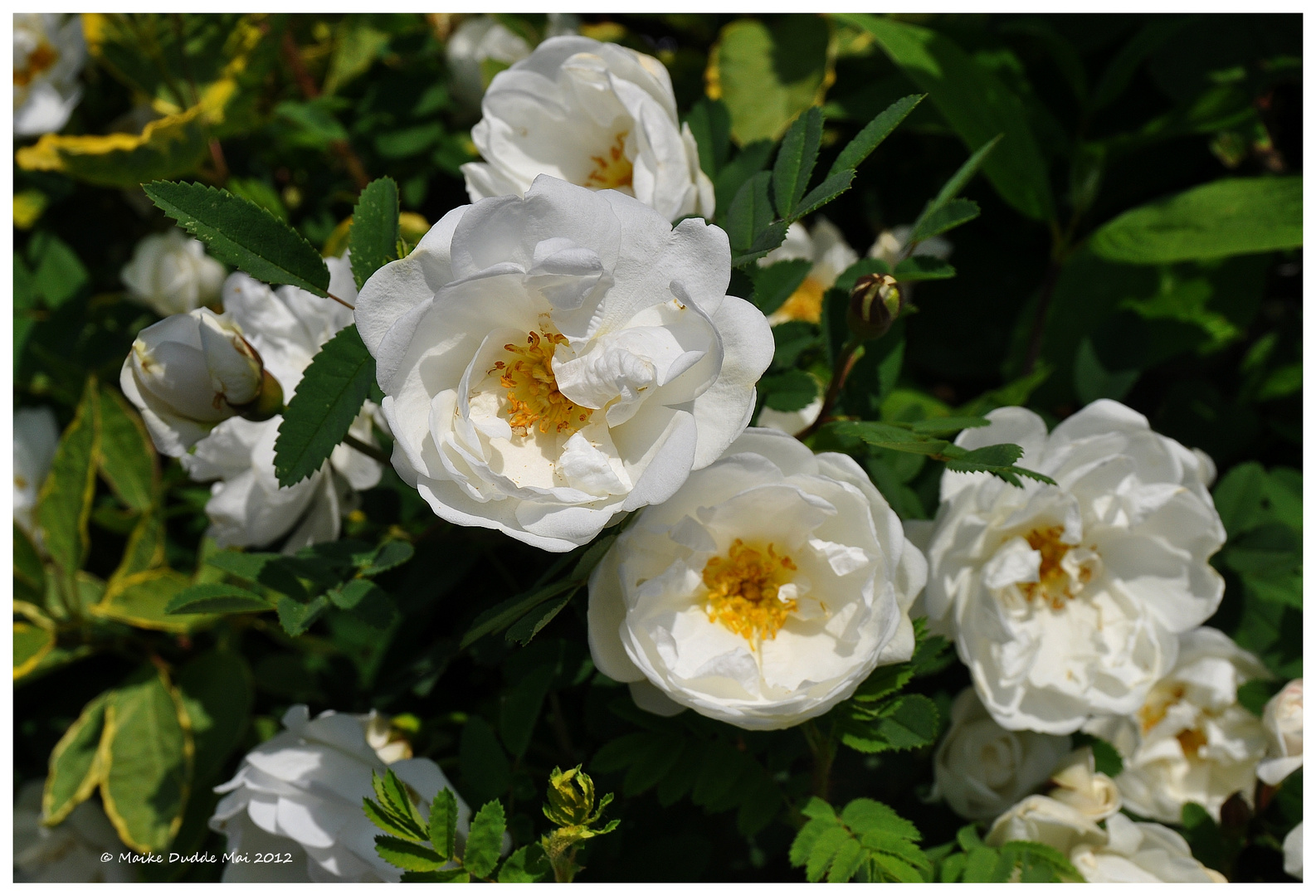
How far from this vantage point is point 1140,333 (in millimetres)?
1230

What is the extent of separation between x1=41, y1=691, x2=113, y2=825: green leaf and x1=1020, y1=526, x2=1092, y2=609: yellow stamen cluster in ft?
4.18

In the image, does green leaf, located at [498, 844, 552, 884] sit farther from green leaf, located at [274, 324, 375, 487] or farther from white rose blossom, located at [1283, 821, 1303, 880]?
→ white rose blossom, located at [1283, 821, 1303, 880]

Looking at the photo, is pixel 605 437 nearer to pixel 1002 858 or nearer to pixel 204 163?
pixel 1002 858

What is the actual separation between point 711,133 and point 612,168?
154mm

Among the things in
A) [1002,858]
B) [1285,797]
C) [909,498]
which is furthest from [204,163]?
[1285,797]

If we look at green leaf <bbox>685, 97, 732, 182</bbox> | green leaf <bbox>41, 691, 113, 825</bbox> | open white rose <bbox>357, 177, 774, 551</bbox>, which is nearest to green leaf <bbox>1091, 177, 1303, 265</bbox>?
green leaf <bbox>685, 97, 732, 182</bbox>

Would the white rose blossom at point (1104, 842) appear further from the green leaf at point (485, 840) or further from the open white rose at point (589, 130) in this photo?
the open white rose at point (589, 130)

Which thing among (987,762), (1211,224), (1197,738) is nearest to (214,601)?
(987,762)

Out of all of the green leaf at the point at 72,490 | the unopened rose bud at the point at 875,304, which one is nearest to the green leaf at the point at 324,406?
the unopened rose bud at the point at 875,304

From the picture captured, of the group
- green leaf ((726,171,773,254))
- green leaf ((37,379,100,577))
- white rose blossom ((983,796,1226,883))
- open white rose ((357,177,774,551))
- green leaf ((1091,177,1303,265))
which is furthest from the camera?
green leaf ((37,379,100,577))

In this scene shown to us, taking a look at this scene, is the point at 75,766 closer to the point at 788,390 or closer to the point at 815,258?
the point at 788,390

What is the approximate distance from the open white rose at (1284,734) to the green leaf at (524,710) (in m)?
0.79

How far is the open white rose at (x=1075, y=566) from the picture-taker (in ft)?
3.07

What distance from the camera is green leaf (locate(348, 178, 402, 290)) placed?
81cm
